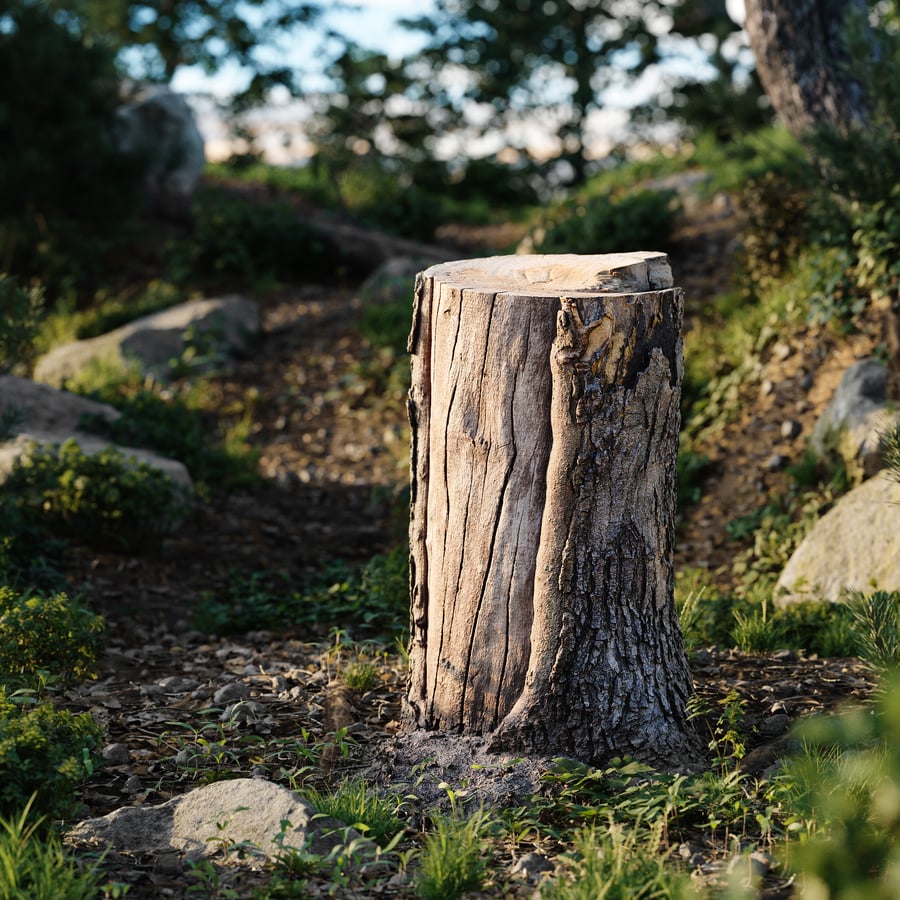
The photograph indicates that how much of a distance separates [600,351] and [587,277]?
0.37 m

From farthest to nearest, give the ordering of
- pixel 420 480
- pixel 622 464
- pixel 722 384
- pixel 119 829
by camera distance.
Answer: pixel 722 384
pixel 420 480
pixel 622 464
pixel 119 829

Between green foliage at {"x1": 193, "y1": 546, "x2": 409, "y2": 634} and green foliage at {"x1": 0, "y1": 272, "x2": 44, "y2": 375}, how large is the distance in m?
1.73

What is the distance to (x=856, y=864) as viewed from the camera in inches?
87.6

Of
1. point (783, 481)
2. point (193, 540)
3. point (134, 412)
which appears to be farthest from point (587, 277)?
point (134, 412)

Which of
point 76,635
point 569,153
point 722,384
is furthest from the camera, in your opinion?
point 569,153

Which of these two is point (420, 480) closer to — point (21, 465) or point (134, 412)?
point (21, 465)

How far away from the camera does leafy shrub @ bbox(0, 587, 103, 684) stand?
3908mm

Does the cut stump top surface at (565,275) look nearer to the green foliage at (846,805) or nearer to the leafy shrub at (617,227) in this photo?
the green foliage at (846,805)

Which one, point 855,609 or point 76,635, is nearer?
point 855,609

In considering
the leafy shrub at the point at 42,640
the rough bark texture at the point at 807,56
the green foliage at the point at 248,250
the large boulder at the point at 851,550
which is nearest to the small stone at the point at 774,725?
the large boulder at the point at 851,550

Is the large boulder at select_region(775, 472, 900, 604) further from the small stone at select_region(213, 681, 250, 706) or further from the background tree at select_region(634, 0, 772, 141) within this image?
the background tree at select_region(634, 0, 772, 141)

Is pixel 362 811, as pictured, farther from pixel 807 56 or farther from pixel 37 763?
pixel 807 56

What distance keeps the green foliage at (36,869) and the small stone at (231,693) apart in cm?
122

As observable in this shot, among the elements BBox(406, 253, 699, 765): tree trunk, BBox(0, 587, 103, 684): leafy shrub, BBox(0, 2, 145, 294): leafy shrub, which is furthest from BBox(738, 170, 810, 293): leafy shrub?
BBox(0, 2, 145, 294): leafy shrub
